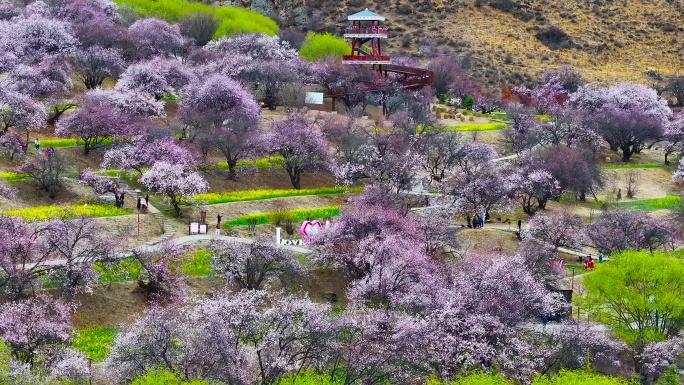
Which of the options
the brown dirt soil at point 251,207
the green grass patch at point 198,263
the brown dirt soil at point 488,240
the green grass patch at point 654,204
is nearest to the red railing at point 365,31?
the brown dirt soil at point 251,207

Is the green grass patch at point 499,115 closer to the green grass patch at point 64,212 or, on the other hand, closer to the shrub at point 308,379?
the green grass patch at point 64,212

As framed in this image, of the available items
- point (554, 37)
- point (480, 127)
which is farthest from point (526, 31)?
point (480, 127)

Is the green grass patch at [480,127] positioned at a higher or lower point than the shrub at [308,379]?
lower

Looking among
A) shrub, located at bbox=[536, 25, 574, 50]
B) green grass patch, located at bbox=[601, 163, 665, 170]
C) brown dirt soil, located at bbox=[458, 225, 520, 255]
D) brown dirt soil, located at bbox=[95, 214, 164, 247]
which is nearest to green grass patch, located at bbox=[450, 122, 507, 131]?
green grass patch, located at bbox=[601, 163, 665, 170]

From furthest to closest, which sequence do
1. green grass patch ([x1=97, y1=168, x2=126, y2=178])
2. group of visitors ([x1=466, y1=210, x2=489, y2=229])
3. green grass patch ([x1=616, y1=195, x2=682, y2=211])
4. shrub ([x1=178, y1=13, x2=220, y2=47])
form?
1. shrub ([x1=178, y1=13, x2=220, y2=47])
2. green grass patch ([x1=616, y1=195, x2=682, y2=211])
3. green grass patch ([x1=97, y1=168, x2=126, y2=178])
4. group of visitors ([x1=466, y1=210, x2=489, y2=229])

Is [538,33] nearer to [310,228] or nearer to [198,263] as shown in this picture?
[310,228]

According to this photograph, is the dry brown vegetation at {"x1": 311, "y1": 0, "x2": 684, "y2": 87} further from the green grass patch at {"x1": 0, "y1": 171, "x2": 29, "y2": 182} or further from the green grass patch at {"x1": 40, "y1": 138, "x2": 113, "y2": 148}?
the green grass patch at {"x1": 0, "y1": 171, "x2": 29, "y2": 182}

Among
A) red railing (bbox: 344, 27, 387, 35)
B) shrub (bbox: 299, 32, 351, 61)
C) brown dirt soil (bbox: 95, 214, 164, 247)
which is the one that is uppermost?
red railing (bbox: 344, 27, 387, 35)
